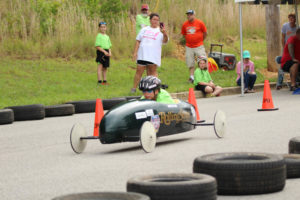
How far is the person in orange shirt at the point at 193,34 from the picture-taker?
19812mm

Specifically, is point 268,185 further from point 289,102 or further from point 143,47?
point 143,47

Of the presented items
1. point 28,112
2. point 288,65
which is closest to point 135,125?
point 28,112

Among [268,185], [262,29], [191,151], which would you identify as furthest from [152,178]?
[262,29]

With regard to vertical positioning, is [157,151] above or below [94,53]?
below

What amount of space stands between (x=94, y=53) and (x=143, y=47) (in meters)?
7.09

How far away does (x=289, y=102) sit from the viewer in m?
15.3

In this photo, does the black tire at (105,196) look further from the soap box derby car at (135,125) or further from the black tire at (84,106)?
the black tire at (84,106)

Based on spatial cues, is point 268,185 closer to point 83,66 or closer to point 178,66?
point 83,66

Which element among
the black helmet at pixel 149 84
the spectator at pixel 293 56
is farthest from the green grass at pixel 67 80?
the black helmet at pixel 149 84

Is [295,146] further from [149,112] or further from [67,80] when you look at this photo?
[67,80]

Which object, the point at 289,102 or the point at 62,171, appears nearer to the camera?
the point at 62,171

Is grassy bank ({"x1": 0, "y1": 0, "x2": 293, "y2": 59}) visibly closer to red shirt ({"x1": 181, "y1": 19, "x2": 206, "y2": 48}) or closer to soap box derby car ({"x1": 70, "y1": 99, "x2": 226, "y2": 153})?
red shirt ({"x1": 181, "y1": 19, "x2": 206, "y2": 48})

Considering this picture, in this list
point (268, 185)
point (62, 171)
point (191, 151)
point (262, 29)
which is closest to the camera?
point (268, 185)

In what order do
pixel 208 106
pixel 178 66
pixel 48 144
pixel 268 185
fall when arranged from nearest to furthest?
pixel 268 185, pixel 48 144, pixel 208 106, pixel 178 66
